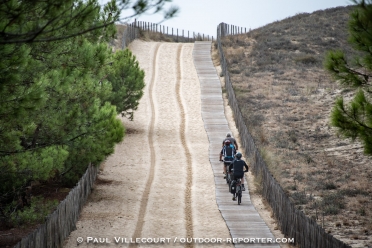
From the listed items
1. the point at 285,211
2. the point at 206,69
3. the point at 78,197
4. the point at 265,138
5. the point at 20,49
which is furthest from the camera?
the point at 206,69

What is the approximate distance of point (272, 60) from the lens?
173 feet

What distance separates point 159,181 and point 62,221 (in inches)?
324

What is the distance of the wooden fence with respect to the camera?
13.1m

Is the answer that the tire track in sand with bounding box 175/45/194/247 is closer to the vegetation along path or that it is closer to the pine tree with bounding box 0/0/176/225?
the vegetation along path

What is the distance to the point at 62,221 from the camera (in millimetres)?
16141

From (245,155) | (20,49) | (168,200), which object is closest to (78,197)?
(168,200)

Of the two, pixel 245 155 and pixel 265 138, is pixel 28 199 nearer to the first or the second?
pixel 245 155

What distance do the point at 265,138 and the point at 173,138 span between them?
4720mm

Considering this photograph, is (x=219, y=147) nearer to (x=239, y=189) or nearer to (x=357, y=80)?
(x=239, y=189)

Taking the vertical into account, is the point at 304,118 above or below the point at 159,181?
above

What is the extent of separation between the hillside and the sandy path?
3143 mm

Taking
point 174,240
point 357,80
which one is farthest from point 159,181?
point 357,80

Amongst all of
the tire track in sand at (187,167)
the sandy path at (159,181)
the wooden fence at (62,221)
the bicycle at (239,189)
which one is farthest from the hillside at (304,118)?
the wooden fence at (62,221)

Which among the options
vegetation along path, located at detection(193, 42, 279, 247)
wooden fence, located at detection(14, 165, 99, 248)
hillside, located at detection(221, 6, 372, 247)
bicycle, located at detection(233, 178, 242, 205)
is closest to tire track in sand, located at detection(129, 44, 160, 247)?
wooden fence, located at detection(14, 165, 99, 248)
